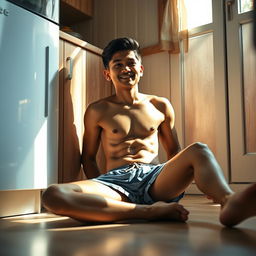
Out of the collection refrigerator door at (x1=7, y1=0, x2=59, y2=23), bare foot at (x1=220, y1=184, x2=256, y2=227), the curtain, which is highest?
the curtain

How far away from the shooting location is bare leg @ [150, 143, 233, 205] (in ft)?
3.73

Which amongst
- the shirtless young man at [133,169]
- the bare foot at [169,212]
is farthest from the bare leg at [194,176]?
the bare foot at [169,212]

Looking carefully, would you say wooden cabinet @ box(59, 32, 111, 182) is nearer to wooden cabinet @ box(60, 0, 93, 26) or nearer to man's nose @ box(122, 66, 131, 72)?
man's nose @ box(122, 66, 131, 72)

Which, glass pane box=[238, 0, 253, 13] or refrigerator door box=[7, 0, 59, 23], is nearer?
refrigerator door box=[7, 0, 59, 23]

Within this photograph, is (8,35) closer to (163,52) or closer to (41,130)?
(41,130)

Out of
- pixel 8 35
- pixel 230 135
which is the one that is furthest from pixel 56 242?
pixel 230 135

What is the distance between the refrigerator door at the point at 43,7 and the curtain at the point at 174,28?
88 centimetres

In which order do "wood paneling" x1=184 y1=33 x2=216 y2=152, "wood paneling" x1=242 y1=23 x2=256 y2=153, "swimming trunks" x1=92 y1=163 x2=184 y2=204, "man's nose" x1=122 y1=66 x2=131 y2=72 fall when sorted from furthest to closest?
"wood paneling" x1=184 y1=33 x2=216 y2=152, "wood paneling" x1=242 y1=23 x2=256 y2=153, "man's nose" x1=122 y1=66 x2=131 y2=72, "swimming trunks" x1=92 y1=163 x2=184 y2=204

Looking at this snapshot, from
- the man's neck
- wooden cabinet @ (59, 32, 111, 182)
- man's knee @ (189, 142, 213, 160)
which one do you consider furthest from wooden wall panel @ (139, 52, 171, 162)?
man's knee @ (189, 142, 213, 160)

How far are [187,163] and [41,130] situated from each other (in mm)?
741

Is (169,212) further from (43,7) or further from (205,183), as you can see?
(43,7)

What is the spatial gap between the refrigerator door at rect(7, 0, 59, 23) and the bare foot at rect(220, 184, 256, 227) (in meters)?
1.24

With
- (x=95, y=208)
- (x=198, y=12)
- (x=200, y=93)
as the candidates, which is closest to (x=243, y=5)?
(x=198, y=12)

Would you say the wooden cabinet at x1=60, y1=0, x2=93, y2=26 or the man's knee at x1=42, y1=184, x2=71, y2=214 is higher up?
the wooden cabinet at x1=60, y1=0, x2=93, y2=26
